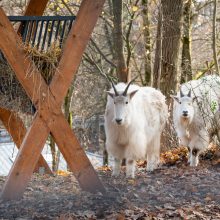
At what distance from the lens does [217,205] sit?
6.59 meters

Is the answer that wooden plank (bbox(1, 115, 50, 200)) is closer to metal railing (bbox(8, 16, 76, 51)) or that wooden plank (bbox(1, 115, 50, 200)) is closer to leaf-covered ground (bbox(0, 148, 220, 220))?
leaf-covered ground (bbox(0, 148, 220, 220))

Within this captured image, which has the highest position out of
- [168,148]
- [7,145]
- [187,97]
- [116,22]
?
[116,22]

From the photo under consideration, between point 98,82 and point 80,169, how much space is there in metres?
10.8

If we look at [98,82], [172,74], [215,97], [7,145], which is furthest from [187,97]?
[7,145]

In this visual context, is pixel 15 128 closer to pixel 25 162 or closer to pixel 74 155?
pixel 74 155

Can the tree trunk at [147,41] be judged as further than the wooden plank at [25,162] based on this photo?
Yes

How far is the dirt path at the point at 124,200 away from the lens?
5.95 metres

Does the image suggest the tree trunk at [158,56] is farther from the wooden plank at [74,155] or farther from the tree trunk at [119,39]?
the wooden plank at [74,155]

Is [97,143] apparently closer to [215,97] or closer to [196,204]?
[215,97]

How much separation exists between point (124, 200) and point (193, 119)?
4.27m

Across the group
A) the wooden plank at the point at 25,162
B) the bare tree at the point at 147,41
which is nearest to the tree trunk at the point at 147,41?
the bare tree at the point at 147,41

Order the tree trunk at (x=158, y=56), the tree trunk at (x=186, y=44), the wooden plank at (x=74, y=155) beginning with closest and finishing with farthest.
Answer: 1. the wooden plank at (x=74, y=155)
2. the tree trunk at (x=158, y=56)
3. the tree trunk at (x=186, y=44)

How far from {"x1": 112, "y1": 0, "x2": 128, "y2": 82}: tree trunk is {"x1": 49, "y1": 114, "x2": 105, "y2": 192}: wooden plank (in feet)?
19.4

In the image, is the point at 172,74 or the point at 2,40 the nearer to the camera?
the point at 2,40
